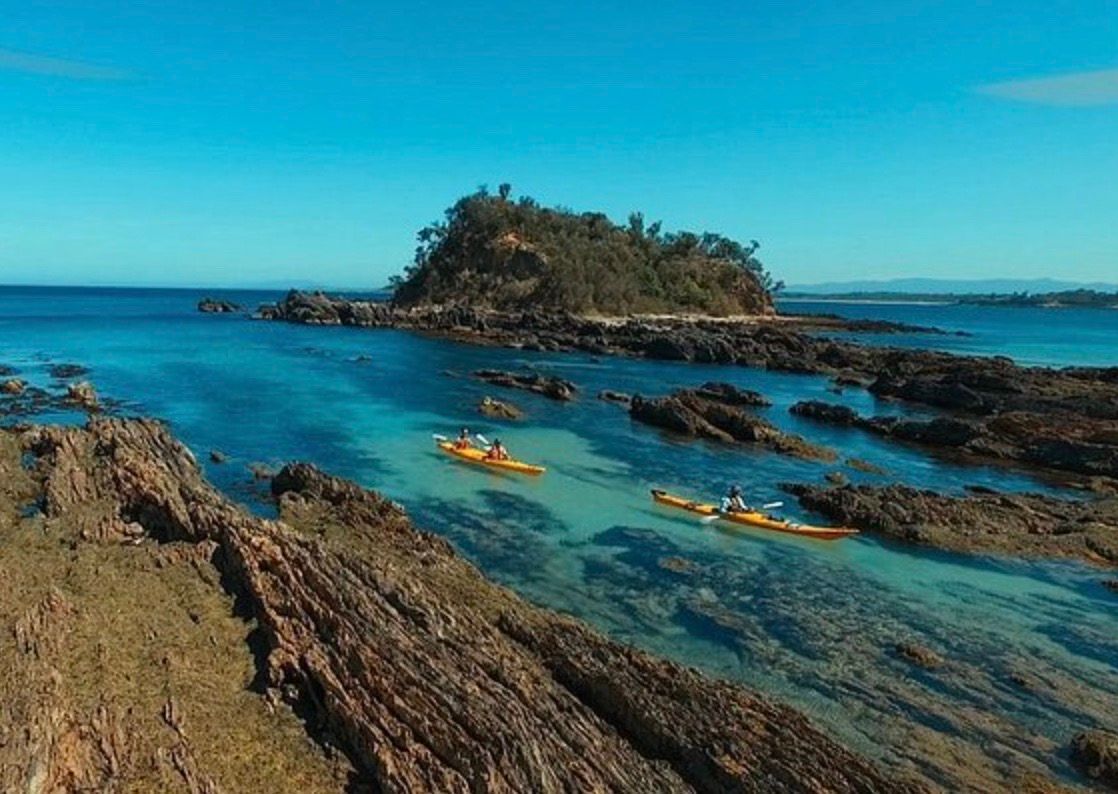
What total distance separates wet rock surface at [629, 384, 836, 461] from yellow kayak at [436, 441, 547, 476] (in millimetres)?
13280

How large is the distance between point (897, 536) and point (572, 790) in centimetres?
2299

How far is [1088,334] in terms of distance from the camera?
171m

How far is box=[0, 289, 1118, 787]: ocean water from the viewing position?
19062mm

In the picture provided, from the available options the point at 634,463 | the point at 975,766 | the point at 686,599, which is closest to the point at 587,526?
the point at 686,599

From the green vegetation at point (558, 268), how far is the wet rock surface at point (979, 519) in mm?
102734

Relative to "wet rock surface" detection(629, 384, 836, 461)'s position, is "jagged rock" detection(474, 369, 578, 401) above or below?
above

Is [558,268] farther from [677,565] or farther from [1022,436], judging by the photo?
[677,565]

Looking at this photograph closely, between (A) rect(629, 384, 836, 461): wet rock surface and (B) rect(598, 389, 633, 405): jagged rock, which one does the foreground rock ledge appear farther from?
(B) rect(598, 389, 633, 405): jagged rock

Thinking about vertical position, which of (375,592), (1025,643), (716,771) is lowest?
(1025,643)

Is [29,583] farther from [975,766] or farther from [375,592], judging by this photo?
[975,766]

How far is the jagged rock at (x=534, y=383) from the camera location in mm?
61250

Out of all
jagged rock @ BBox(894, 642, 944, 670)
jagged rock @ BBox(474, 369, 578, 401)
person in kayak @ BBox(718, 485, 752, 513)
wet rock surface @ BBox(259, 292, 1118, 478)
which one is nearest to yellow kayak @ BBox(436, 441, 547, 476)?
person in kayak @ BBox(718, 485, 752, 513)

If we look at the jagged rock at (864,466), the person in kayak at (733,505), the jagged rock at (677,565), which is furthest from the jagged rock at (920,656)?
the jagged rock at (864,466)

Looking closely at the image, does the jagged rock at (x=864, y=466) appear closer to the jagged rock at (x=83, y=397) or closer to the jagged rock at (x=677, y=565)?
the jagged rock at (x=677, y=565)
